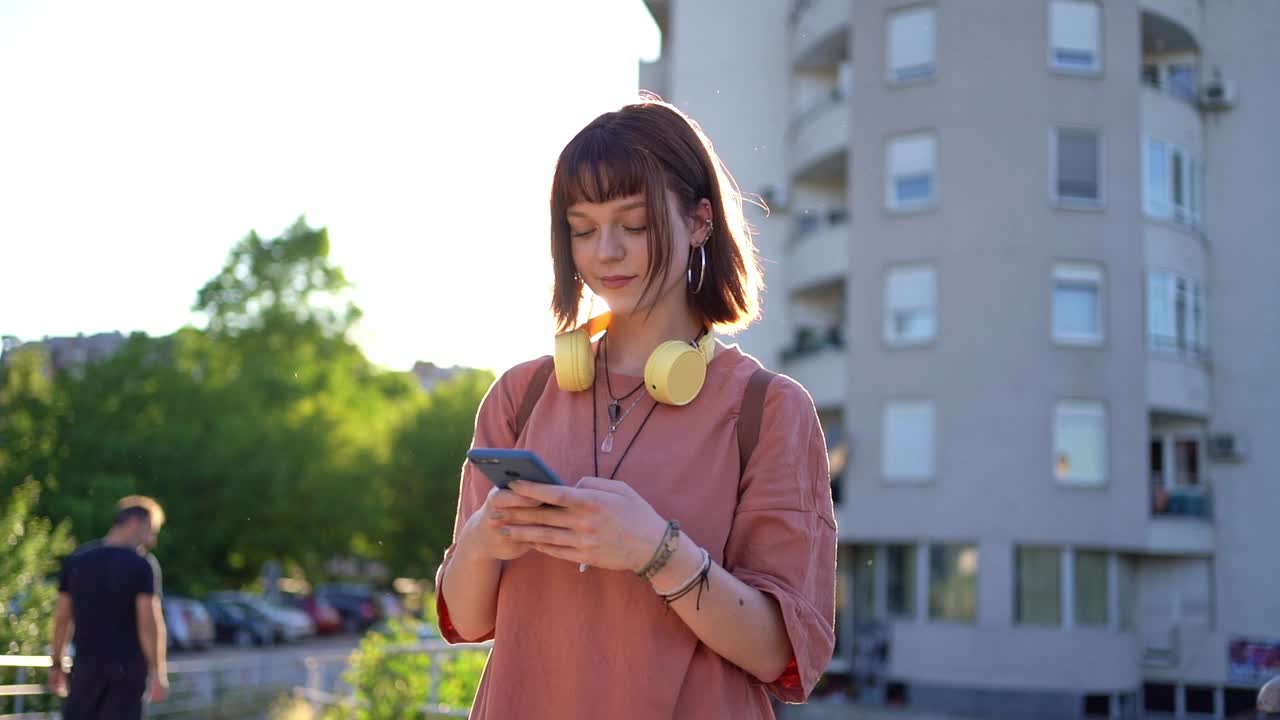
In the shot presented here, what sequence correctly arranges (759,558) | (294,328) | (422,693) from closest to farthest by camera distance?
(759,558)
(422,693)
(294,328)

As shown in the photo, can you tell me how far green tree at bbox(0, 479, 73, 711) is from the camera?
30.9 feet

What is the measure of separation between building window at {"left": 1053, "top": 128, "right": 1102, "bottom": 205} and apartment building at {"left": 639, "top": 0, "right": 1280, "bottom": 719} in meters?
0.04

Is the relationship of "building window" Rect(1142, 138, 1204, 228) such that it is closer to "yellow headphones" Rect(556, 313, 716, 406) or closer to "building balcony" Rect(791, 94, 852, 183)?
"building balcony" Rect(791, 94, 852, 183)

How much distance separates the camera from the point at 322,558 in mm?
46531

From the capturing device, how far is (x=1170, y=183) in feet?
84.3

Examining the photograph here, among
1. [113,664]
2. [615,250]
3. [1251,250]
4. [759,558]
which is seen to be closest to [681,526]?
[759,558]

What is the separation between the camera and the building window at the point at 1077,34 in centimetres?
2500

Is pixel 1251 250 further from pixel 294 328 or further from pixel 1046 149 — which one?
pixel 294 328

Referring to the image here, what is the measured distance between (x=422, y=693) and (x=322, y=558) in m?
36.9

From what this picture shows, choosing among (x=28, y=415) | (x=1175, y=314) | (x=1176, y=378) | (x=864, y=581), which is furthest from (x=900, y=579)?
(x=28, y=415)

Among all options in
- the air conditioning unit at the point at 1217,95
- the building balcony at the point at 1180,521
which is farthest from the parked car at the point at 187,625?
the air conditioning unit at the point at 1217,95

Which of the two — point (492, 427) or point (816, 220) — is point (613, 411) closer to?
point (492, 427)

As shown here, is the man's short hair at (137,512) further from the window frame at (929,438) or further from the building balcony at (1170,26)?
the building balcony at (1170,26)

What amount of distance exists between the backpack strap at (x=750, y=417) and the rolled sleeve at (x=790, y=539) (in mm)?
11
